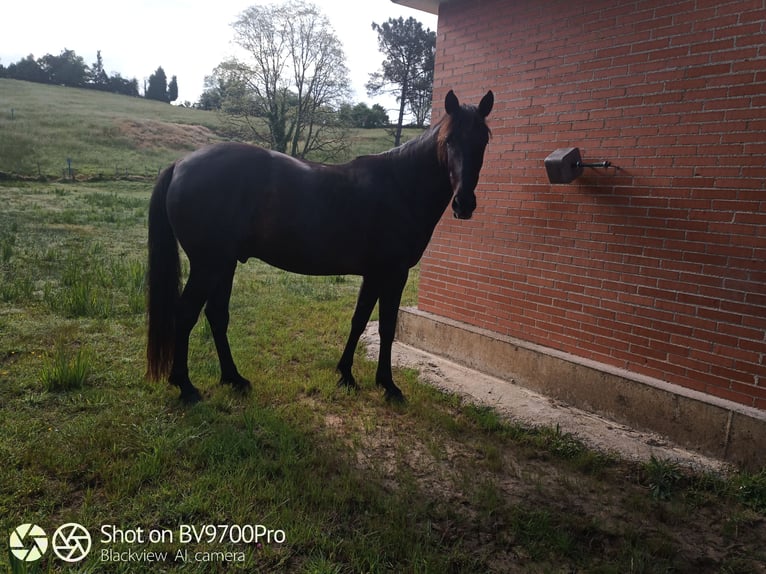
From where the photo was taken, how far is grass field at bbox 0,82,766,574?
2172 millimetres

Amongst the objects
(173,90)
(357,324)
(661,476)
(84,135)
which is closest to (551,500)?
(661,476)

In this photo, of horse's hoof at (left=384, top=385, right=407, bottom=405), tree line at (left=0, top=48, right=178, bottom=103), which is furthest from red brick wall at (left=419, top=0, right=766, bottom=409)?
tree line at (left=0, top=48, right=178, bottom=103)

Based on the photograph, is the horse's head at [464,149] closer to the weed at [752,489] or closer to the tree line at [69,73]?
the weed at [752,489]

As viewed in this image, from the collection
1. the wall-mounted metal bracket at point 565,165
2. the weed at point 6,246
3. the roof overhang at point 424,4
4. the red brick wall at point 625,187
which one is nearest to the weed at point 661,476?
the red brick wall at point 625,187

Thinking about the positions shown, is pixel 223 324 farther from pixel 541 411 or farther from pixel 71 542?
pixel 541 411

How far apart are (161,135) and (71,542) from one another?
41.1 metres

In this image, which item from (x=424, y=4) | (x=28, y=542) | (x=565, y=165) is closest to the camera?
(x=28, y=542)

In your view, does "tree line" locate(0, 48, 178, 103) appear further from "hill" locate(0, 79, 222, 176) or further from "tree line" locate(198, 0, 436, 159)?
"tree line" locate(198, 0, 436, 159)

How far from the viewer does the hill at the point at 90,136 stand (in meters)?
25.0

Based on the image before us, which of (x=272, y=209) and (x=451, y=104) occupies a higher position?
(x=451, y=104)

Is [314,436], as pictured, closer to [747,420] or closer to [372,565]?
[372,565]

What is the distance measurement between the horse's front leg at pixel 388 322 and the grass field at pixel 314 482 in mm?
165

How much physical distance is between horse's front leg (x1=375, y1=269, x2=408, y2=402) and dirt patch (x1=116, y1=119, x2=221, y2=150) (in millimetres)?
35903

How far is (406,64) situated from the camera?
112 ft
